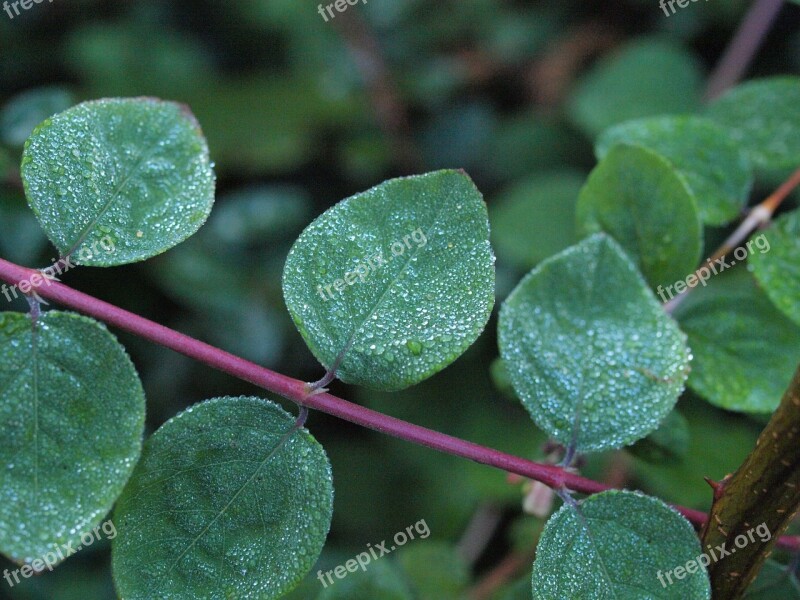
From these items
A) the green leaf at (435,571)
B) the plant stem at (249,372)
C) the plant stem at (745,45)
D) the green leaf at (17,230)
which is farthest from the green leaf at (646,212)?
the plant stem at (745,45)

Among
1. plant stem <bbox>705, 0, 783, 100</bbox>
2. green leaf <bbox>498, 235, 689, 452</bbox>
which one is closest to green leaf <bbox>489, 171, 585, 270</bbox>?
plant stem <bbox>705, 0, 783, 100</bbox>

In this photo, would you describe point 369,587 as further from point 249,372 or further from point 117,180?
point 117,180

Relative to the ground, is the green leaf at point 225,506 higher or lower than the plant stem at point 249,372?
lower

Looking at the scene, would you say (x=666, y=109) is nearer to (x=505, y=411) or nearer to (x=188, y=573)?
(x=505, y=411)

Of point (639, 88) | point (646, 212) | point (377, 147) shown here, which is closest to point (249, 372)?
point (646, 212)

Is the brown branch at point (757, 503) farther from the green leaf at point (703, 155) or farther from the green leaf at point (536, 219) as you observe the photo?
the green leaf at point (536, 219)
